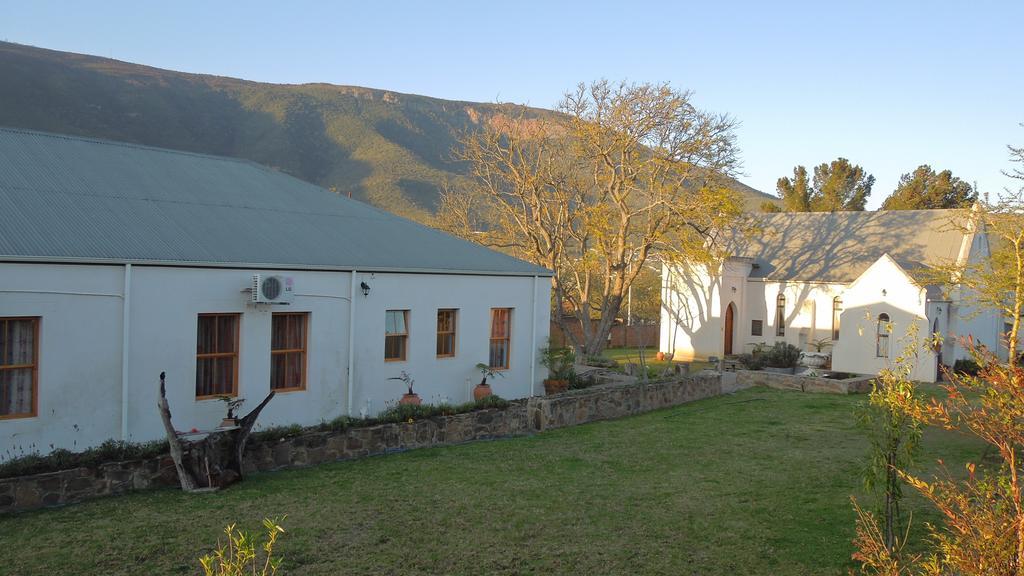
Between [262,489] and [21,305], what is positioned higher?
[21,305]

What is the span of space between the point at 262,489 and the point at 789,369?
24.1 m

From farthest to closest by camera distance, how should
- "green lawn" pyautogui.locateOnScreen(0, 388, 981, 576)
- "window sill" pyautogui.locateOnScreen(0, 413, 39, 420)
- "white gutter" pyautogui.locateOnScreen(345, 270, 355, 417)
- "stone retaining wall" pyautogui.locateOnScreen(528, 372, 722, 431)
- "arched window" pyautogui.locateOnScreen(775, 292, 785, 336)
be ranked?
"arched window" pyautogui.locateOnScreen(775, 292, 785, 336), "stone retaining wall" pyautogui.locateOnScreen(528, 372, 722, 431), "white gutter" pyautogui.locateOnScreen(345, 270, 355, 417), "window sill" pyautogui.locateOnScreen(0, 413, 39, 420), "green lawn" pyautogui.locateOnScreen(0, 388, 981, 576)

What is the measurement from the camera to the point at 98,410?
1252cm

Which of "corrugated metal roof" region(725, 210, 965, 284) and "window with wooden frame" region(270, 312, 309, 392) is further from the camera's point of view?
"corrugated metal roof" region(725, 210, 965, 284)

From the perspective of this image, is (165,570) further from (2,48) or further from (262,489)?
(2,48)

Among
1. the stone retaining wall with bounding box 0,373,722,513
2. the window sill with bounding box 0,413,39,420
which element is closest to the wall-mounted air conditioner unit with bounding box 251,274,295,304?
the stone retaining wall with bounding box 0,373,722,513

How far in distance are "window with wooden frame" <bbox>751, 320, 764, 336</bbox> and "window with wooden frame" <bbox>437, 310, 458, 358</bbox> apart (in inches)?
878

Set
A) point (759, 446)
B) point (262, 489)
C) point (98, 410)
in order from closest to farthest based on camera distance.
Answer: point (262, 489), point (98, 410), point (759, 446)

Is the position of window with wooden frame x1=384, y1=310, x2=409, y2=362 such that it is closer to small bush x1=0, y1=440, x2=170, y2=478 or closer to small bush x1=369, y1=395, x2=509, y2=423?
small bush x1=369, y1=395, x2=509, y2=423

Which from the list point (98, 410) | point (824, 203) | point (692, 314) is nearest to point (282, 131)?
point (824, 203)

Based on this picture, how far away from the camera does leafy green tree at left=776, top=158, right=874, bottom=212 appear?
64.6 metres

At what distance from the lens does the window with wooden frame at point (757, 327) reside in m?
37.0

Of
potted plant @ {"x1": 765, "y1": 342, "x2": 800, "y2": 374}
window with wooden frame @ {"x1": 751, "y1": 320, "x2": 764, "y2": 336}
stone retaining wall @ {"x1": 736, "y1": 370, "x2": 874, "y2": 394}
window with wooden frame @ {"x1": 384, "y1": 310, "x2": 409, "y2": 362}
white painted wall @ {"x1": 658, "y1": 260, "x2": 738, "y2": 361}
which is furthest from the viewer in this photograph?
window with wooden frame @ {"x1": 751, "y1": 320, "x2": 764, "y2": 336}

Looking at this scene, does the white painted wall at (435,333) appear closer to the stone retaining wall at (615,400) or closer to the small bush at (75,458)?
the stone retaining wall at (615,400)
